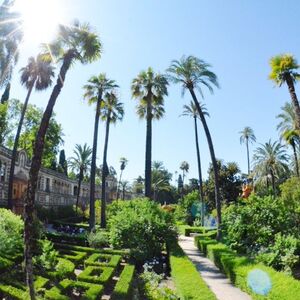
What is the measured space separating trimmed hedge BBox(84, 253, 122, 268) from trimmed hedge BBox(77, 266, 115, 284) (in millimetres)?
867

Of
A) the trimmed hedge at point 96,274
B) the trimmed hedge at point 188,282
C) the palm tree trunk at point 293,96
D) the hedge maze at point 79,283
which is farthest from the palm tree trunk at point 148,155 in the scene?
the trimmed hedge at point 96,274

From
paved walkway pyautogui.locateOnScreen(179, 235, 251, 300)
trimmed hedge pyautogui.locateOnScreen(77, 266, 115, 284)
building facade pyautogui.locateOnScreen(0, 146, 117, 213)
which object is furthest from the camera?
building facade pyautogui.locateOnScreen(0, 146, 117, 213)

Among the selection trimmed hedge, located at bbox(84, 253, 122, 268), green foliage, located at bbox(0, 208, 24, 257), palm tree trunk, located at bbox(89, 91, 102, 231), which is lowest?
trimmed hedge, located at bbox(84, 253, 122, 268)

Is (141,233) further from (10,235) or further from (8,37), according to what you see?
(8,37)

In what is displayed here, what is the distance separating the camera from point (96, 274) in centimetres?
1606

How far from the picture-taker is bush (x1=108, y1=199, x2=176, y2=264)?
2006 centimetres

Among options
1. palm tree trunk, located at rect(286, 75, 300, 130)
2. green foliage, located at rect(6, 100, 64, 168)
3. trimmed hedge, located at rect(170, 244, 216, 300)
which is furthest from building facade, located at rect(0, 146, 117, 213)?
palm tree trunk, located at rect(286, 75, 300, 130)

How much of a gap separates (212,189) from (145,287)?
48.4 meters

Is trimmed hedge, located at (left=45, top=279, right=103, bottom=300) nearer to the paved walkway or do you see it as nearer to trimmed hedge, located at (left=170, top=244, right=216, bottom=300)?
trimmed hedge, located at (left=170, top=244, right=216, bottom=300)

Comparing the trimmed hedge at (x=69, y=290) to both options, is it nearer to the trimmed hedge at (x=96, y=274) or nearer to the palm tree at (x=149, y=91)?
the trimmed hedge at (x=96, y=274)

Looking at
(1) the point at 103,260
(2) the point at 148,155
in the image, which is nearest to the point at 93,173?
(2) the point at 148,155

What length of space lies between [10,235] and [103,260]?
5043mm

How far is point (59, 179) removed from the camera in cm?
6150

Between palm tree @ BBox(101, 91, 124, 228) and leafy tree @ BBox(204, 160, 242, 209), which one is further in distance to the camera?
leafy tree @ BBox(204, 160, 242, 209)
